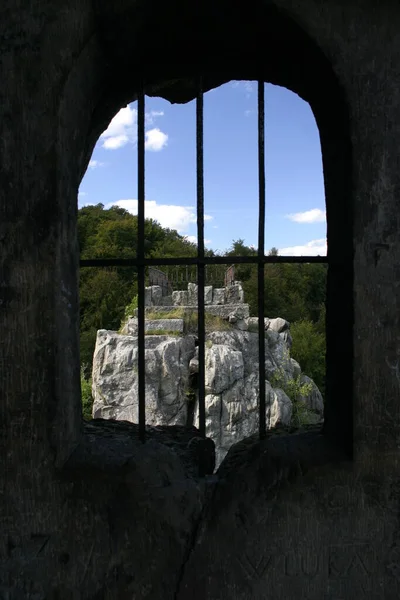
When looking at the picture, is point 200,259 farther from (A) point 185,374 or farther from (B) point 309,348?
(B) point 309,348

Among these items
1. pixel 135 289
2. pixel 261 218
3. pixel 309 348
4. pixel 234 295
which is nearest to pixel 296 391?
pixel 234 295

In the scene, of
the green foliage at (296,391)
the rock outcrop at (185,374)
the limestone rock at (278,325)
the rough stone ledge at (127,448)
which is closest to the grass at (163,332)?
the rock outcrop at (185,374)

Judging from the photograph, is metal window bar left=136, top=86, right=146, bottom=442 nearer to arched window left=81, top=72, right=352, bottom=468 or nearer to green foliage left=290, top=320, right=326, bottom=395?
arched window left=81, top=72, right=352, bottom=468

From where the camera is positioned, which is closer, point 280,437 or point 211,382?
point 280,437

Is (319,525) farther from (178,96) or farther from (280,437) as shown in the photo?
(178,96)

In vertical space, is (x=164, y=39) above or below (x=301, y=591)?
above

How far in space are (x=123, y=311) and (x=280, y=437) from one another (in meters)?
22.1

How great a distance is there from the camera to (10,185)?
4.67 feet

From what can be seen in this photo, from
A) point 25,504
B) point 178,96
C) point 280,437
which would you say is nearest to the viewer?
point 25,504

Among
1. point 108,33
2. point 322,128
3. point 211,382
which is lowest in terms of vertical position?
point 211,382

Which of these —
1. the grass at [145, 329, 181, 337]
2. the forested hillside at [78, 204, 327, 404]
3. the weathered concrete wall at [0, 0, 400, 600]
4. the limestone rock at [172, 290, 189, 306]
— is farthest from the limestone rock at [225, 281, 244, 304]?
the weathered concrete wall at [0, 0, 400, 600]

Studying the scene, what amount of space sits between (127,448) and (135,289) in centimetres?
2305

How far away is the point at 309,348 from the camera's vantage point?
24.4m

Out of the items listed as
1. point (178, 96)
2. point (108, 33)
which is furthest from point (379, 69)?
point (178, 96)
